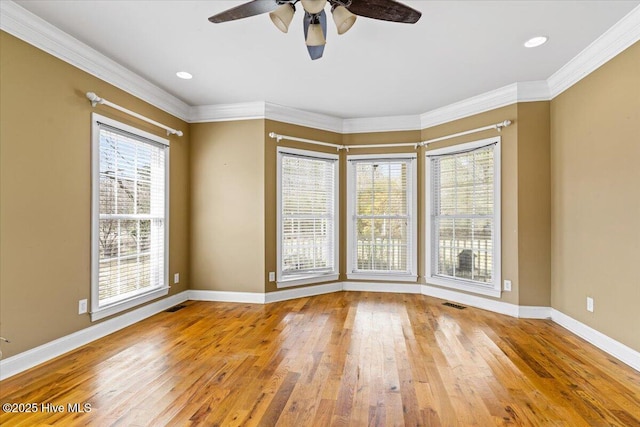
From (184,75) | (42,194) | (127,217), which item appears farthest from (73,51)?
(127,217)

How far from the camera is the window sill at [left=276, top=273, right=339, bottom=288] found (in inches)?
Answer: 176

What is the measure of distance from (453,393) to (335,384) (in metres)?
0.79

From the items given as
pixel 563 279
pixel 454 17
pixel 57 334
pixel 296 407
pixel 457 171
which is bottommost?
pixel 296 407

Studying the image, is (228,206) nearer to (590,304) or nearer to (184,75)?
(184,75)

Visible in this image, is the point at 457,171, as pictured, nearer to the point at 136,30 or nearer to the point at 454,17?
the point at 454,17

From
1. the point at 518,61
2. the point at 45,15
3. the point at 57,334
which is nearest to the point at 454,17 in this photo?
the point at 518,61

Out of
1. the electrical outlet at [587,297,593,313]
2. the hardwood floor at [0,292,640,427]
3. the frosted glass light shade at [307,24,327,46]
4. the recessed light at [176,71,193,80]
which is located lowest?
the hardwood floor at [0,292,640,427]

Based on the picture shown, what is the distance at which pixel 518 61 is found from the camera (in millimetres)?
3143

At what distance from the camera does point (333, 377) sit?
232 cm

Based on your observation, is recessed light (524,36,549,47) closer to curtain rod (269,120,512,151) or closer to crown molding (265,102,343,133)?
curtain rod (269,120,512,151)

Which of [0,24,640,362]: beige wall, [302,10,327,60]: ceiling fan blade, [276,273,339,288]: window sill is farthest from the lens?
[276,273,339,288]: window sill

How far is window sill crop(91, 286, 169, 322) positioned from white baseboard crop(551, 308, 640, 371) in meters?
4.59

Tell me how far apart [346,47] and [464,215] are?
8.92ft

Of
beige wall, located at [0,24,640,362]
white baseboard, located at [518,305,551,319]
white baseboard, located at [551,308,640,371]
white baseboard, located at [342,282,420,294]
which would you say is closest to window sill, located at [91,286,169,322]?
beige wall, located at [0,24,640,362]
